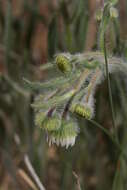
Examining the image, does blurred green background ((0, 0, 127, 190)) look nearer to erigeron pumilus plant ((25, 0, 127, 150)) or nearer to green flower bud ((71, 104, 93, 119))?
erigeron pumilus plant ((25, 0, 127, 150))

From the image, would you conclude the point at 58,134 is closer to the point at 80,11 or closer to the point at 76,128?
the point at 76,128

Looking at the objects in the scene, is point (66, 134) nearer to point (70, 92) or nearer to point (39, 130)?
point (70, 92)

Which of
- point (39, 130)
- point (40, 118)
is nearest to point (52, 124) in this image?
point (40, 118)

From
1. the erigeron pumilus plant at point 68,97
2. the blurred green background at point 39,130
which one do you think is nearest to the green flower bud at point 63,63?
Result: the erigeron pumilus plant at point 68,97

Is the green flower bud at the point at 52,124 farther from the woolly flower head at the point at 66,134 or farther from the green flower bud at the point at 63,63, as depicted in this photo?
the green flower bud at the point at 63,63

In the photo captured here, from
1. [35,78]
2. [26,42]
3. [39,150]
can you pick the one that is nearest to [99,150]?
[39,150]

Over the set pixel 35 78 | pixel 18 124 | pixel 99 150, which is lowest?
pixel 99 150

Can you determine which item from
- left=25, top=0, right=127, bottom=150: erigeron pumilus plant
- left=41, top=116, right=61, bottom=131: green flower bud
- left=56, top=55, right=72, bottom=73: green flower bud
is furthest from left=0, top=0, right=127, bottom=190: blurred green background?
left=41, top=116, right=61, bottom=131: green flower bud
